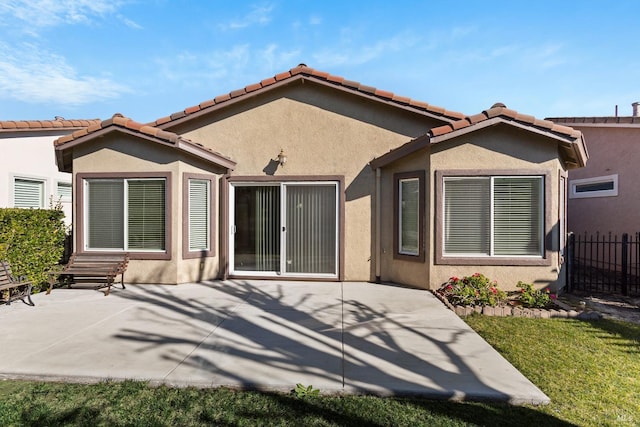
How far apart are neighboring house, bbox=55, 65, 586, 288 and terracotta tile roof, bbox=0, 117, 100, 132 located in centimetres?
387

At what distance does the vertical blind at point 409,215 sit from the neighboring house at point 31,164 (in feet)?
42.4

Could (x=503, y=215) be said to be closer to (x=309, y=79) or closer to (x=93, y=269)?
(x=309, y=79)

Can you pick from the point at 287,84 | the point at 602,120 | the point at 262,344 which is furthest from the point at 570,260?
the point at 287,84

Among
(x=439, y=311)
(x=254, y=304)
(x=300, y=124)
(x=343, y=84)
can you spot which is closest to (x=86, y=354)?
(x=254, y=304)

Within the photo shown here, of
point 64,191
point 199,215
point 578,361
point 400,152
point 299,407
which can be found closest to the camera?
point 299,407

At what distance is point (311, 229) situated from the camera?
32.7 ft

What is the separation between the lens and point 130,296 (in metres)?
8.00

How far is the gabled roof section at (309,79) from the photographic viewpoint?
9.59 meters

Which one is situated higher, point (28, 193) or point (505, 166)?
point (505, 166)

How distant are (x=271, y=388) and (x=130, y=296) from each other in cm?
561

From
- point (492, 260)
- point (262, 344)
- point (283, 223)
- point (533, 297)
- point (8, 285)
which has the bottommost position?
point (262, 344)

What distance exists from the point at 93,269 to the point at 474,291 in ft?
29.2

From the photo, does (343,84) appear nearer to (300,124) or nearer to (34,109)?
(300,124)

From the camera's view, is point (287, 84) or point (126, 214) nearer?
point (126, 214)
